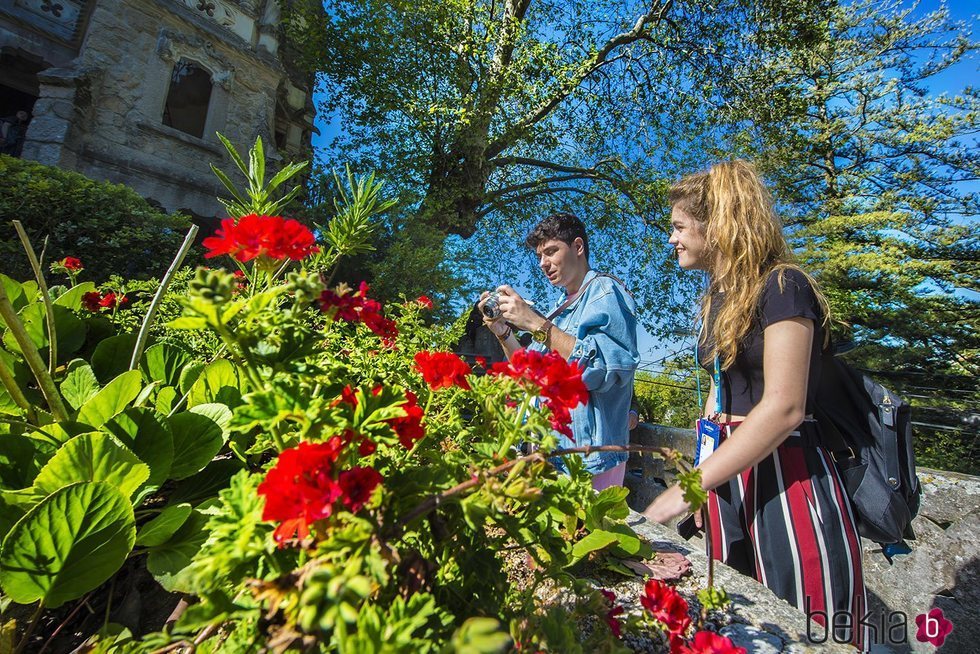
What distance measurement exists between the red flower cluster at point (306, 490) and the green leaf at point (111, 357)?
121 cm

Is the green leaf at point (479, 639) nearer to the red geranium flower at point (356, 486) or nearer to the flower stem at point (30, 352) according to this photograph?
the red geranium flower at point (356, 486)

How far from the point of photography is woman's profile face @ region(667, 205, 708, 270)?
5.34 ft

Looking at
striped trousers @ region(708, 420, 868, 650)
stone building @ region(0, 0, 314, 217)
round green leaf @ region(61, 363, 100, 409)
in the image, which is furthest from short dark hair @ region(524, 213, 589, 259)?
stone building @ region(0, 0, 314, 217)

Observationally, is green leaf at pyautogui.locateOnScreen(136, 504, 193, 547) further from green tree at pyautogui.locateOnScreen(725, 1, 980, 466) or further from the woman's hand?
green tree at pyautogui.locateOnScreen(725, 1, 980, 466)

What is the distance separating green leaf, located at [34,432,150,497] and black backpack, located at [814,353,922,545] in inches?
74.3

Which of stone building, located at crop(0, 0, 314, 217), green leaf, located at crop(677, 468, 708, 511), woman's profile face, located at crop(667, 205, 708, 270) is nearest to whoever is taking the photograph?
green leaf, located at crop(677, 468, 708, 511)

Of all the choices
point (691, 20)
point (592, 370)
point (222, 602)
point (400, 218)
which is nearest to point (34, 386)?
point (222, 602)

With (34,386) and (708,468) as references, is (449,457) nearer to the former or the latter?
(708,468)

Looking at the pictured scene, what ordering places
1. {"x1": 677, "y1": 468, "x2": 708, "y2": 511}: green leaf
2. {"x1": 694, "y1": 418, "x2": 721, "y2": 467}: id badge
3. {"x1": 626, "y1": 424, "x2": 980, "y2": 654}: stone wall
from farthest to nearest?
{"x1": 626, "y1": 424, "x2": 980, "y2": 654}: stone wall < {"x1": 694, "y1": 418, "x2": 721, "y2": 467}: id badge < {"x1": 677, "y1": 468, "x2": 708, "y2": 511}: green leaf

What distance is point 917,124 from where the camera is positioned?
9352mm

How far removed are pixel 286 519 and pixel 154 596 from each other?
0.67 meters

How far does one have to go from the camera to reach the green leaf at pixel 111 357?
131cm

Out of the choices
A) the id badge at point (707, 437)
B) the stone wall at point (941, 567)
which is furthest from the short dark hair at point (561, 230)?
the stone wall at point (941, 567)

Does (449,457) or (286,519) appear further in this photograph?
(449,457)
